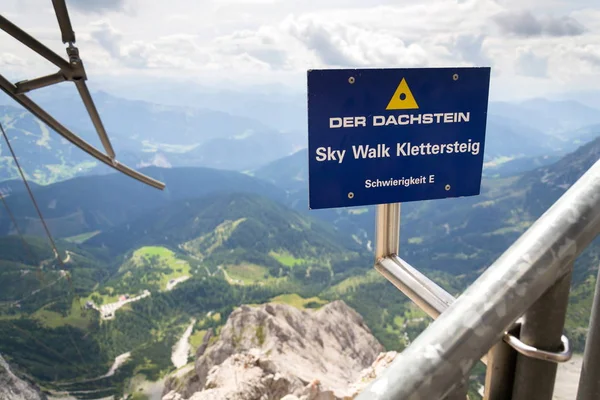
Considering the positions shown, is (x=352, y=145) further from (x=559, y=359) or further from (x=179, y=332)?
(x=179, y=332)

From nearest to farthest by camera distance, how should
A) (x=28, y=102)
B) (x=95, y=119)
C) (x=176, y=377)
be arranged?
(x=28, y=102), (x=95, y=119), (x=176, y=377)

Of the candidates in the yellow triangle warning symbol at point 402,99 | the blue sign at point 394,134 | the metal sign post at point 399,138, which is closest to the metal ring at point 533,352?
the metal sign post at point 399,138

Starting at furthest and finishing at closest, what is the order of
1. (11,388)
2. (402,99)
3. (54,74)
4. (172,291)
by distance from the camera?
(172,291), (11,388), (54,74), (402,99)

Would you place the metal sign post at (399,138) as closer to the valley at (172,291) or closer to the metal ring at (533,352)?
the metal ring at (533,352)

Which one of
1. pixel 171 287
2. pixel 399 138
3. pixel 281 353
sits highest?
pixel 399 138

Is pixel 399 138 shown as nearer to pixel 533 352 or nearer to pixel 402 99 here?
pixel 402 99

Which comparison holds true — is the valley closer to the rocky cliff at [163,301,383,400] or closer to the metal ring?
the rocky cliff at [163,301,383,400]

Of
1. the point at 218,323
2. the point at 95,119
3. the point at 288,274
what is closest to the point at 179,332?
the point at 218,323

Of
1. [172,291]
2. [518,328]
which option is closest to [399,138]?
[518,328]
